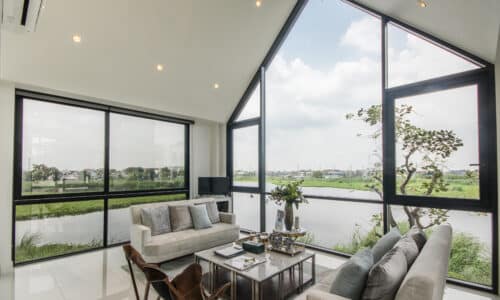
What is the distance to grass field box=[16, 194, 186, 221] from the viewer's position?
3.79 metres

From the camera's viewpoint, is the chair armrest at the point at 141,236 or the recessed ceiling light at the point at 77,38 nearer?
the recessed ceiling light at the point at 77,38

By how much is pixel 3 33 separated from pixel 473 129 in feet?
18.7

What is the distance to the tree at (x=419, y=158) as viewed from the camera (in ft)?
10.7

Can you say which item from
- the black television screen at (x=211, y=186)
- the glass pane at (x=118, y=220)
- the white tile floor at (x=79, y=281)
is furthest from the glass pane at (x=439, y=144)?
the glass pane at (x=118, y=220)

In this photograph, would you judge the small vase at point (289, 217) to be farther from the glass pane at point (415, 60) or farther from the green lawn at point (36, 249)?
the green lawn at point (36, 249)

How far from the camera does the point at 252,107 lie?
5660mm

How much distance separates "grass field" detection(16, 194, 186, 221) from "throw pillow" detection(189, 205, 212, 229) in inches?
57.9

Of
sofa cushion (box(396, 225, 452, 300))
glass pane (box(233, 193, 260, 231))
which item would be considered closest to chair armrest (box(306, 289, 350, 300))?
sofa cushion (box(396, 225, 452, 300))

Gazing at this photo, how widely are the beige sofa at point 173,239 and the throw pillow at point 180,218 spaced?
94mm

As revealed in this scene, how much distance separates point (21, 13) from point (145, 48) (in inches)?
67.9

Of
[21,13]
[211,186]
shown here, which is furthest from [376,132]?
[21,13]

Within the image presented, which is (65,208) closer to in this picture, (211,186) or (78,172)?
(78,172)

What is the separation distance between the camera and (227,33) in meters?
4.20

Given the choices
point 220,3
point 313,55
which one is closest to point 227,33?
point 220,3
